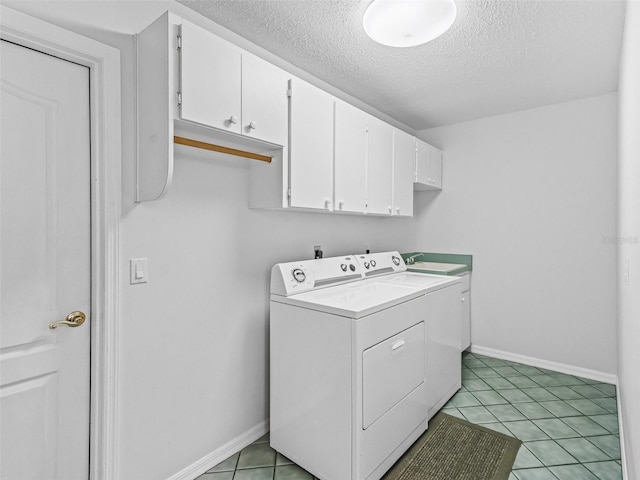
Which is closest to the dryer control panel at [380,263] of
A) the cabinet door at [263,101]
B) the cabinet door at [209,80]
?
the cabinet door at [263,101]

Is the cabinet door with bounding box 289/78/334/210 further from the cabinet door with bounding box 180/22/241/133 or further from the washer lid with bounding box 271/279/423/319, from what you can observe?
the washer lid with bounding box 271/279/423/319

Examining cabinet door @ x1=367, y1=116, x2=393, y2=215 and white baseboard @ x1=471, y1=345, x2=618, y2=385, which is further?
white baseboard @ x1=471, y1=345, x2=618, y2=385

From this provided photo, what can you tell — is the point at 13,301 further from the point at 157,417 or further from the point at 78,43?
the point at 78,43

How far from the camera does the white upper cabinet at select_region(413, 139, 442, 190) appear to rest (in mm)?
3378

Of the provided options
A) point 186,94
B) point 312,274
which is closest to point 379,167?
point 312,274

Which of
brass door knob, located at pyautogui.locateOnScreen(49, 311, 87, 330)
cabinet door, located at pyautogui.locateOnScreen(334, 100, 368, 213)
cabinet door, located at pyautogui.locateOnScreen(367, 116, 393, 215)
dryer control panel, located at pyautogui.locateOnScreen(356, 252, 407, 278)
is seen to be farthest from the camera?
dryer control panel, located at pyautogui.locateOnScreen(356, 252, 407, 278)

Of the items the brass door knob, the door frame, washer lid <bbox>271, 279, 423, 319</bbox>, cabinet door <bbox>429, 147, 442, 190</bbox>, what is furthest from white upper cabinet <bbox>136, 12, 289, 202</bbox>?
cabinet door <bbox>429, 147, 442, 190</bbox>

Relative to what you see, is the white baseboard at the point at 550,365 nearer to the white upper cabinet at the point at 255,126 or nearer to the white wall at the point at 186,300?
the white upper cabinet at the point at 255,126

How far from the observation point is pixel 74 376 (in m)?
1.51

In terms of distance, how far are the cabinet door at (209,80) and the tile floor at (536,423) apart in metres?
1.83

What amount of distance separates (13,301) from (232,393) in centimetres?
119

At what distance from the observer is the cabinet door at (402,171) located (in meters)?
2.97

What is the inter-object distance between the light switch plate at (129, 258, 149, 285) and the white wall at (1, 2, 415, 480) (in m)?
0.02

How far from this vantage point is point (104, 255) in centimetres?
153
